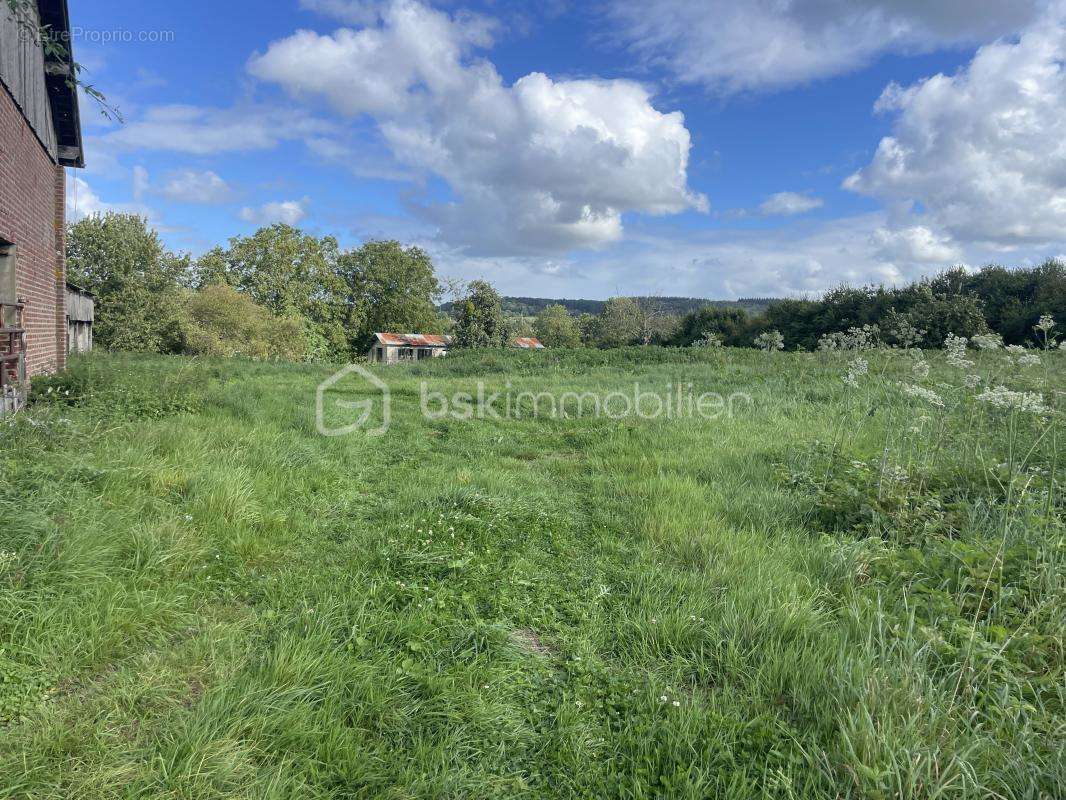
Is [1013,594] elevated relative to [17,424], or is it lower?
lower

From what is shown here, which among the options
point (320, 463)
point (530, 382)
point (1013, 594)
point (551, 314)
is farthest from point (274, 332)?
point (551, 314)

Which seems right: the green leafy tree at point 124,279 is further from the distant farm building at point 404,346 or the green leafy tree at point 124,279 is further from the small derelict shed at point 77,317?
the distant farm building at point 404,346

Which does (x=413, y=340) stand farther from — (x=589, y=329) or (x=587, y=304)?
(x=587, y=304)

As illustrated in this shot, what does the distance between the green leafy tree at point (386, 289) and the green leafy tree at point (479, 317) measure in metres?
6.50

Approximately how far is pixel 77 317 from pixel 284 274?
1056 inches

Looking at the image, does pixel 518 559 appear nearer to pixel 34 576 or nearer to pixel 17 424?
pixel 34 576

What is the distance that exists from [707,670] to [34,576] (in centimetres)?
340

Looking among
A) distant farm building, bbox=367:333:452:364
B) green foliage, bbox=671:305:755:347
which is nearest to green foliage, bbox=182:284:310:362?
distant farm building, bbox=367:333:452:364

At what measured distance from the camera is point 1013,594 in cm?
Result: 266

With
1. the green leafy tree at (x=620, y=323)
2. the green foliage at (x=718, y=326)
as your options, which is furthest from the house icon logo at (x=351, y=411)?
the green leafy tree at (x=620, y=323)

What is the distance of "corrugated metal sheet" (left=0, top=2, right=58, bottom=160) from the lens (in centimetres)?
768

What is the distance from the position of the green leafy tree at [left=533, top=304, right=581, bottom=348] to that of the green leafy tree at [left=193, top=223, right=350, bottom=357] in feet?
119

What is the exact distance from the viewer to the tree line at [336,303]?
2633cm

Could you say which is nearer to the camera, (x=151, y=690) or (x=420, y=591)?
(x=151, y=690)
